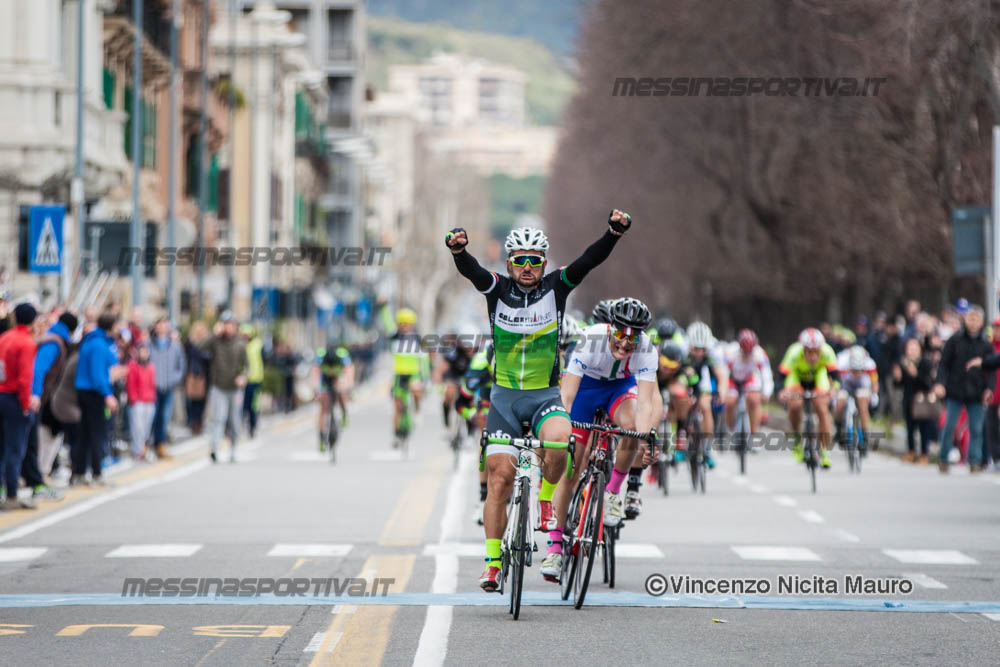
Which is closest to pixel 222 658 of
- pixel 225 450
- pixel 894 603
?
pixel 894 603

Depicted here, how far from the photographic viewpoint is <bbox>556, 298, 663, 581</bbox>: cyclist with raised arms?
1196 cm

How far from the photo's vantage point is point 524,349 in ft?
35.6

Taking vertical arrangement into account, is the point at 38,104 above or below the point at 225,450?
above

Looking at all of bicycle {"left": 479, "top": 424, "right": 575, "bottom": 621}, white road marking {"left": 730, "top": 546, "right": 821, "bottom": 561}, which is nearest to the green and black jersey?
bicycle {"left": 479, "top": 424, "right": 575, "bottom": 621}

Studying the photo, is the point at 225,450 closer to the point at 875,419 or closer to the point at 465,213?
the point at 875,419

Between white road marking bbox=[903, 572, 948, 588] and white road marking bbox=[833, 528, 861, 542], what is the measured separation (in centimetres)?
234

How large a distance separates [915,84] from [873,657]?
2610cm

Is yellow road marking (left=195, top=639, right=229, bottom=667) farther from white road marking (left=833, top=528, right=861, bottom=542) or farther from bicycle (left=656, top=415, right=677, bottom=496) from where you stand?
bicycle (left=656, top=415, right=677, bottom=496)

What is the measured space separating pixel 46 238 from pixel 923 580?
15051 mm

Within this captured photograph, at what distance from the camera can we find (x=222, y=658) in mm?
9156

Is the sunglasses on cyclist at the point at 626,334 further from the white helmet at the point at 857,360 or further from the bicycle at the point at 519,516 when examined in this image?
the white helmet at the point at 857,360

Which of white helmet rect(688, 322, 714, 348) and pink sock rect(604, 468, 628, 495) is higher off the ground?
white helmet rect(688, 322, 714, 348)

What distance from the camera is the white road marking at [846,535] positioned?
605 inches

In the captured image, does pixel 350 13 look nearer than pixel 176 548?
No
